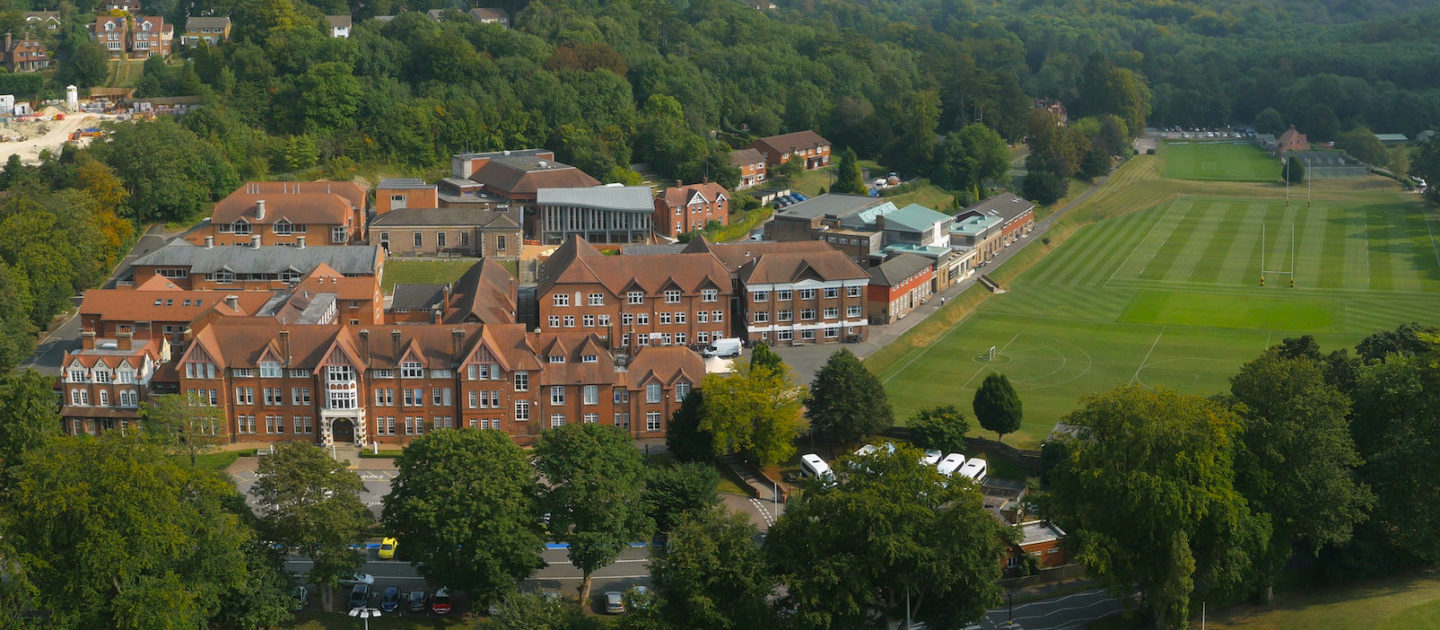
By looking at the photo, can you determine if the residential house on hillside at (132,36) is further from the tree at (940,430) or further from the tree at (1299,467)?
the tree at (1299,467)

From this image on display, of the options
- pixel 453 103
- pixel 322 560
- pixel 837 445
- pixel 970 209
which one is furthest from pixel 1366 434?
pixel 453 103

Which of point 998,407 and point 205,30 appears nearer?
point 998,407

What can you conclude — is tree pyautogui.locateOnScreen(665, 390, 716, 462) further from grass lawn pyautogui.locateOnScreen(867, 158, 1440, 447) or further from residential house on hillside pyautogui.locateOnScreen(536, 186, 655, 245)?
residential house on hillside pyautogui.locateOnScreen(536, 186, 655, 245)

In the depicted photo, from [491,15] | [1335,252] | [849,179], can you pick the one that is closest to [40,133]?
[491,15]

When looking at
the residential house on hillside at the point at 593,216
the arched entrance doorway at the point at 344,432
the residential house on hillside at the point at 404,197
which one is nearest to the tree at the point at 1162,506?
the arched entrance doorway at the point at 344,432

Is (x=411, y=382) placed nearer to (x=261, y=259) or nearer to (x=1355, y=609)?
(x=261, y=259)

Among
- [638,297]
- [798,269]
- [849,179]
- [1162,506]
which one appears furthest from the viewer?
[849,179]
